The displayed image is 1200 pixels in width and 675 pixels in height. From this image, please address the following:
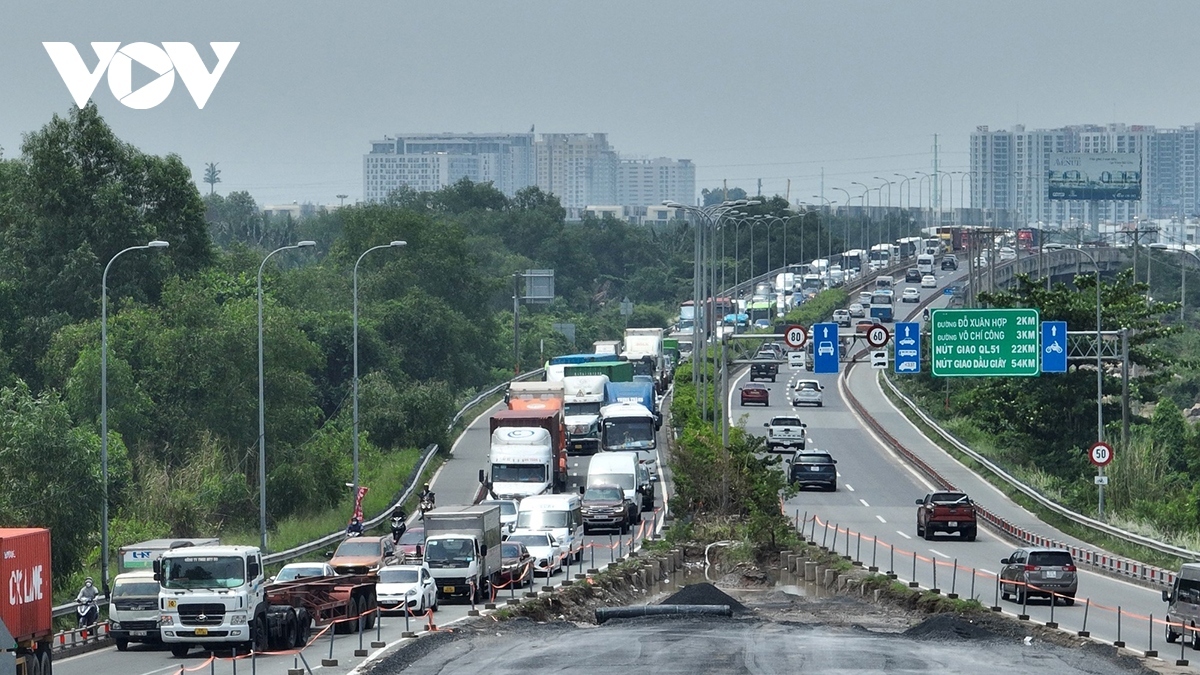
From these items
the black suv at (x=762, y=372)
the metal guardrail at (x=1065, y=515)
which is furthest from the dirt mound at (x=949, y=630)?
the black suv at (x=762, y=372)

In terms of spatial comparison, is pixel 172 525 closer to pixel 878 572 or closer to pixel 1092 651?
pixel 878 572

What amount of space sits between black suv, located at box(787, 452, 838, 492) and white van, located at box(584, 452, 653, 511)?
318 inches

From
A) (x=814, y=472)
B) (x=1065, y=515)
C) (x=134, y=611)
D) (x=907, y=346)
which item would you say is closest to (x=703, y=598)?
(x=134, y=611)

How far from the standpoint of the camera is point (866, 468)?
72625 millimetres

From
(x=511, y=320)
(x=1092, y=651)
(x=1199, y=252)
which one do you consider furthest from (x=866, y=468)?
(x=1199, y=252)

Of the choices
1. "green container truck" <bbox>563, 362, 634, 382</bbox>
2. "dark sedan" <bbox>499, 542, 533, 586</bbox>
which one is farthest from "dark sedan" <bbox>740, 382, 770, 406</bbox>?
"dark sedan" <bbox>499, 542, 533, 586</bbox>

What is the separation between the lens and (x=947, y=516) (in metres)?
53.5

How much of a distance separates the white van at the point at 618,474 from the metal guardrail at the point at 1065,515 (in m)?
13.1

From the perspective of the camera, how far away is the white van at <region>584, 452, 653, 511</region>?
58.1 m

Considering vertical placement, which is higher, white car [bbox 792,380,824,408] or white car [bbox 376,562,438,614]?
white car [bbox 792,380,824,408]

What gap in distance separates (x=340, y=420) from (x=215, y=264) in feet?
30.5

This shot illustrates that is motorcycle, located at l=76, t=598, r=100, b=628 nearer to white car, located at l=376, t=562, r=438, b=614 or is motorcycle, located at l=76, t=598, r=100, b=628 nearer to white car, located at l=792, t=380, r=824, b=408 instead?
white car, located at l=376, t=562, r=438, b=614

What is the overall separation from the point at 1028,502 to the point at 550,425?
1725 cm

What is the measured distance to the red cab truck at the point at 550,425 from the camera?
60.2 m
